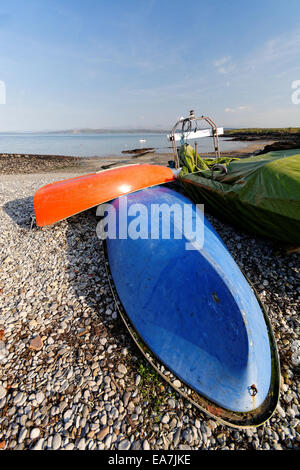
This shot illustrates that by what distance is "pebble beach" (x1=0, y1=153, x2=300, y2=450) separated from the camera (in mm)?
2381

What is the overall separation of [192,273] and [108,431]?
220 cm

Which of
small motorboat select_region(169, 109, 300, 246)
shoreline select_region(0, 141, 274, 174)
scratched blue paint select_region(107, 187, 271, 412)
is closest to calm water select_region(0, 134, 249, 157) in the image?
shoreline select_region(0, 141, 274, 174)

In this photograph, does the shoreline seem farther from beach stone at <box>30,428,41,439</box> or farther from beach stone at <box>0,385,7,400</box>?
beach stone at <box>30,428,41,439</box>

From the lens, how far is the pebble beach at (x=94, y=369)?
2.38m

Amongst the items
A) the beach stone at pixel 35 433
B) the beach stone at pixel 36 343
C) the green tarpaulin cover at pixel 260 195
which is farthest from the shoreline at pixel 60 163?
the beach stone at pixel 35 433

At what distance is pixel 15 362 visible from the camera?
3.15m

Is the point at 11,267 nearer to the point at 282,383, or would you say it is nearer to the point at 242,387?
the point at 242,387

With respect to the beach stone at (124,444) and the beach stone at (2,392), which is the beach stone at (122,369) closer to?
the beach stone at (124,444)

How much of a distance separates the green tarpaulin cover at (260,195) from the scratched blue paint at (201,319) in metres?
1.64

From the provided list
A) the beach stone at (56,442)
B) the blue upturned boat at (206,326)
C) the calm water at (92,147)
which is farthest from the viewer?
the calm water at (92,147)

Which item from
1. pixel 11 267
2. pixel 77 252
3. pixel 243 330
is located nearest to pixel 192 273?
pixel 243 330

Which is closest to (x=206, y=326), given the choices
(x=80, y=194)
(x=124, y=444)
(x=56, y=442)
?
(x=124, y=444)

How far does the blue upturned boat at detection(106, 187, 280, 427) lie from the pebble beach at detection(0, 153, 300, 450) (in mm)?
217

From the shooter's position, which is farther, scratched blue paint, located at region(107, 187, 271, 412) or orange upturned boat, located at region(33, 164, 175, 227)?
orange upturned boat, located at region(33, 164, 175, 227)
